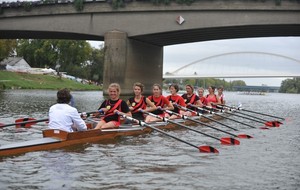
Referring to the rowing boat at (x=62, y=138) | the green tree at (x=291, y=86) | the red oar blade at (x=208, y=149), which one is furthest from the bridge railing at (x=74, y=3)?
the green tree at (x=291, y=86)

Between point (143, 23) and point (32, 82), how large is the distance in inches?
1230

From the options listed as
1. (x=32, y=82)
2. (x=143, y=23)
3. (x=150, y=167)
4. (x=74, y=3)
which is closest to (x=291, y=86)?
(x=32, y=82)

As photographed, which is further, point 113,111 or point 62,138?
point 113,111

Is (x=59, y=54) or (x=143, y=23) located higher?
(x=59, y=54)

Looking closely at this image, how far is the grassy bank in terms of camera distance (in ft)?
188

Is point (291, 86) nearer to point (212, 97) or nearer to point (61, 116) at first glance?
point (212, 97)

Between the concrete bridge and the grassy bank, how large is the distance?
1355cm

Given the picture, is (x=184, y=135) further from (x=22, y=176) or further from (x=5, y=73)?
(x=5, y=73)

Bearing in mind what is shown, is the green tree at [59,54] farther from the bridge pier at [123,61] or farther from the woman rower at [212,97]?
the woman rower at [212,97]

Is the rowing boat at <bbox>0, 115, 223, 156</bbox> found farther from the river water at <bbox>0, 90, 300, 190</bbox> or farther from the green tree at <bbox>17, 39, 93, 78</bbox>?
the green tree at <bbox>17, 39, 93, 78</bbox>

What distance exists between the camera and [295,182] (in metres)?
7.92

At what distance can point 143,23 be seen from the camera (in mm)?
38688

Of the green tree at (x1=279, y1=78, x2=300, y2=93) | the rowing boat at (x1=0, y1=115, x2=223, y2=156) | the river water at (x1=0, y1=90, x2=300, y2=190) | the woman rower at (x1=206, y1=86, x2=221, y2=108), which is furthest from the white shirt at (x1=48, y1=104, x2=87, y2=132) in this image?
the green tree at (x1=279, y1=78, x2=300, y2=93)

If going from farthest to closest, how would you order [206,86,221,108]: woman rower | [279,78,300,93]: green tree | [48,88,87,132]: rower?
[279,78,300,93]: green tree < [206,86,221,108]: woman rower < [48,88,87,132]: rower
